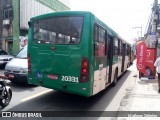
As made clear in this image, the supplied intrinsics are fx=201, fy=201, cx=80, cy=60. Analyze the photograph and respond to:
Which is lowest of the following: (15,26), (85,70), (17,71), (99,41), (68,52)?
(17,71)

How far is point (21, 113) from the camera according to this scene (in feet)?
17.7

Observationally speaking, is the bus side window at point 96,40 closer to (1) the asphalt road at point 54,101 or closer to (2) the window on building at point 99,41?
(2) the window on building at point 99,41

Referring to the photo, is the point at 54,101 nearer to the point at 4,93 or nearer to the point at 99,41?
the point at 4,93

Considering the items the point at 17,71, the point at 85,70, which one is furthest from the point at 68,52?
the point at 17,71

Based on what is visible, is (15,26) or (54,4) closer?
(15,26)

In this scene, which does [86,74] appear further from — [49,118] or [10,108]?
[10,108]

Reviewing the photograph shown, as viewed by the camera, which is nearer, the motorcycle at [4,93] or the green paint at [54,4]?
the motorcycle at [4,93]

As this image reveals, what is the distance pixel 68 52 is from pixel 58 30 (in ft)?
2.66

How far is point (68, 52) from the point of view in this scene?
574cm

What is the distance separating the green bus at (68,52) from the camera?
5547 mm

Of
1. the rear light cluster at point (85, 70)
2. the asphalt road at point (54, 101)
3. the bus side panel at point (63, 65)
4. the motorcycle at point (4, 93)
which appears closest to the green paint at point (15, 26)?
the asphalt road at point (54, 101)

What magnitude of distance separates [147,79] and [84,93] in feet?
25.4

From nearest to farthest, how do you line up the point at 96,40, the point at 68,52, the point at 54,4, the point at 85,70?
the point at 85,70 → the point at 68,52 → the point at 96,40 → the point at 54,4

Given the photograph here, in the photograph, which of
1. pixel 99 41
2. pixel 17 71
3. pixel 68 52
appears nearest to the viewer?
pixel 68 52
